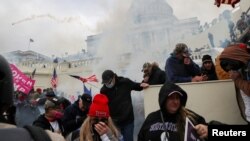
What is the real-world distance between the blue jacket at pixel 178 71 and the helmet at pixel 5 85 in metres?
3.75

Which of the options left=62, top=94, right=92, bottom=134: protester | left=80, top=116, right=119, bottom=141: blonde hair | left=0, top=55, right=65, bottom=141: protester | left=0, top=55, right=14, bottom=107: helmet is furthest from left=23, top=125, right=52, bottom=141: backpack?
left=62, top=94, right=92, bottom=134: protester

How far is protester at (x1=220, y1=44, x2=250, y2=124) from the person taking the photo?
370 cm

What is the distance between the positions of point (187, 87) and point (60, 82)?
37.6 m

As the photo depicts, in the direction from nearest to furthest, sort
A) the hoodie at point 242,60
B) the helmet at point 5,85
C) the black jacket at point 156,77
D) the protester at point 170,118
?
the helmet at point 5,85 < the protester at point 170,118 < the hoodie at point 242,60 < the black jacket at point 156,77

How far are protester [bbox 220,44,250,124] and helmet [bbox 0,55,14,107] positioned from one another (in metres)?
2.59

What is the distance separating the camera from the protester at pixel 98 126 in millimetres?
3551

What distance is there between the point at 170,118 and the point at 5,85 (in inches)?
75.5

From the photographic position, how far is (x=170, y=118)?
3318 millimetres

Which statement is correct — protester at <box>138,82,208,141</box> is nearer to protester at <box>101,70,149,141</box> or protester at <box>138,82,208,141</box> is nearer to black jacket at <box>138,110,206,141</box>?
black jacket at <box>138,110,206,141</box>

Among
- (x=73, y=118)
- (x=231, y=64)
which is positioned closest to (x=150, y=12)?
(x=73, y=118)

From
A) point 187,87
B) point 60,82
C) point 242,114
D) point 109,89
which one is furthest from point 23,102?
point 60,82

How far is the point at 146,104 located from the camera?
5.30 meters

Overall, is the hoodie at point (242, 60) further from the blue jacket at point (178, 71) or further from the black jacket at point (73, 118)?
the black jacket at point (73, 118)

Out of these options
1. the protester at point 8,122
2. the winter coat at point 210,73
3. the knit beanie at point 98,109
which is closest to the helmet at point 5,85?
the protester at point 8,122
